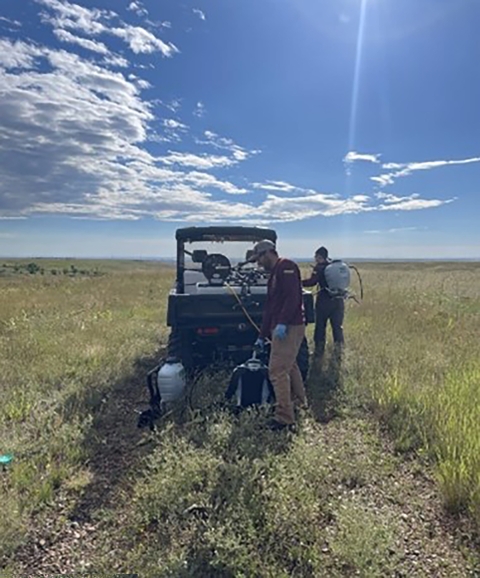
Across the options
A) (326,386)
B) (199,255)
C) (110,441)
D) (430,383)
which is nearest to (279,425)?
(326,386)

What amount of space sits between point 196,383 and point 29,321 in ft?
21.2

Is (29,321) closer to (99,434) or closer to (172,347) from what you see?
(172,347)

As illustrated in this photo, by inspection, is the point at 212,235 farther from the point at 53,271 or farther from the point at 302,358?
the point at 53,271

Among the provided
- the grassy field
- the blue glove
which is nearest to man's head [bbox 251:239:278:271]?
the blue glove

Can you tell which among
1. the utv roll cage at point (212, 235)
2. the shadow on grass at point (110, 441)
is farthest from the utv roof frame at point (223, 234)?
the shadow on grass at point (110, 441)

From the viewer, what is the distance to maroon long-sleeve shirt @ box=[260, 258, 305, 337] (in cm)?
442

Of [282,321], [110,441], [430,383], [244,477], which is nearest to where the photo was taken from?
[244,477]

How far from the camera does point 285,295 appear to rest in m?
4.44

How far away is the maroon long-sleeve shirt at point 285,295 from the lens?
4.42 meters

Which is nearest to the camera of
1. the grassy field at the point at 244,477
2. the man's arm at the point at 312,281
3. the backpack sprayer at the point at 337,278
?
the grassy field at the point at 244,477

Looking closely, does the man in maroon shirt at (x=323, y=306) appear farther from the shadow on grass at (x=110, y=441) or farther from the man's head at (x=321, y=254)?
the shadow on grass at (x=110, y=441)

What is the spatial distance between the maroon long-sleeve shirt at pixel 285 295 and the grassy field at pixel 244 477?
102 cm

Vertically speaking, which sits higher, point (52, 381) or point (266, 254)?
point (266, 254)

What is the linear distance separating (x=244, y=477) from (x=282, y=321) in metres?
1.62
